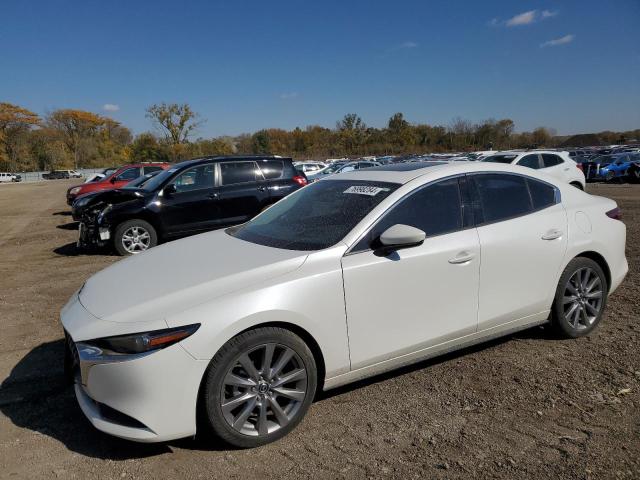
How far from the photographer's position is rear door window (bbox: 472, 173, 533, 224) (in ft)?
12.4

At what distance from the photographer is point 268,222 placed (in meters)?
4.02

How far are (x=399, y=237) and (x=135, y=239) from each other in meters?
7.00

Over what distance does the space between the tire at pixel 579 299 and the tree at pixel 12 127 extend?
94453 mm

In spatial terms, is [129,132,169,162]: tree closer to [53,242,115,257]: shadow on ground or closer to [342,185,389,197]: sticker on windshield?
[53,242,115,257]: shadow on ground

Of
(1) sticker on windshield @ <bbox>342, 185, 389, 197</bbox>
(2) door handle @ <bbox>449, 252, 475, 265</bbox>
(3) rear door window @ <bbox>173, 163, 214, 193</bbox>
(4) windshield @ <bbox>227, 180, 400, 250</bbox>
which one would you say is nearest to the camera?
(4) windshield @ <bbox>227, 180, 400, 250</bbox>

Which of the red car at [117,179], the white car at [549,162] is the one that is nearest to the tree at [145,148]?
the red car at [117,179]

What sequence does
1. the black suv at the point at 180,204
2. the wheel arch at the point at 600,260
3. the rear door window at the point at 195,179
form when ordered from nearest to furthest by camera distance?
the wheel arch at the point at 600,260 → the black suv at the point at 180,204 → the rear door window at the point at 195,179

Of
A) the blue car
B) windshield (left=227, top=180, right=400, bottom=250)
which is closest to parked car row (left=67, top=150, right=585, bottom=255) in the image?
windshield (left=227, top=180, right=400, bottom=250)

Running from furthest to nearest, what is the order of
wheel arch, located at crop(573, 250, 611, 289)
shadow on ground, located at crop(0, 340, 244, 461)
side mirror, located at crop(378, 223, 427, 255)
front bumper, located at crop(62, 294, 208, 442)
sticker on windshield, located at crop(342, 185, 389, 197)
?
wheel arch, located at crop(573, 250, 611, 289), sticker on windshield, located at crop(342, 185, 389, 197), side mirror, located at crop(378, 223, 427, 255), shadow on ground, located at crop(0, 340, 244, 461), front bumper, located at crop(62, 294, 208, 442)

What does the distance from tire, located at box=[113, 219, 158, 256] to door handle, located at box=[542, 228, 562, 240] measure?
22.5 ft

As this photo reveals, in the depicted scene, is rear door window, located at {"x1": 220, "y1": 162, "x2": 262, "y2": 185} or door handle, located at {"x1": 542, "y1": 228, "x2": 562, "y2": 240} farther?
rear door window, located at {"x1": 220, "y1": 162, "x2": 262, "y2": 185}

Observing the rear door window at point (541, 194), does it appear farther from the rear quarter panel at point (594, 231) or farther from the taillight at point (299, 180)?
the taillight at point (299, 180)

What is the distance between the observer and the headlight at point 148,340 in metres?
2.60

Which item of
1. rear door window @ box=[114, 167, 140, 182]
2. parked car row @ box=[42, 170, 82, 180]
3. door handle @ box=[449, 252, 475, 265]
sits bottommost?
door handle @ box=[449, 252, 475, 265]
